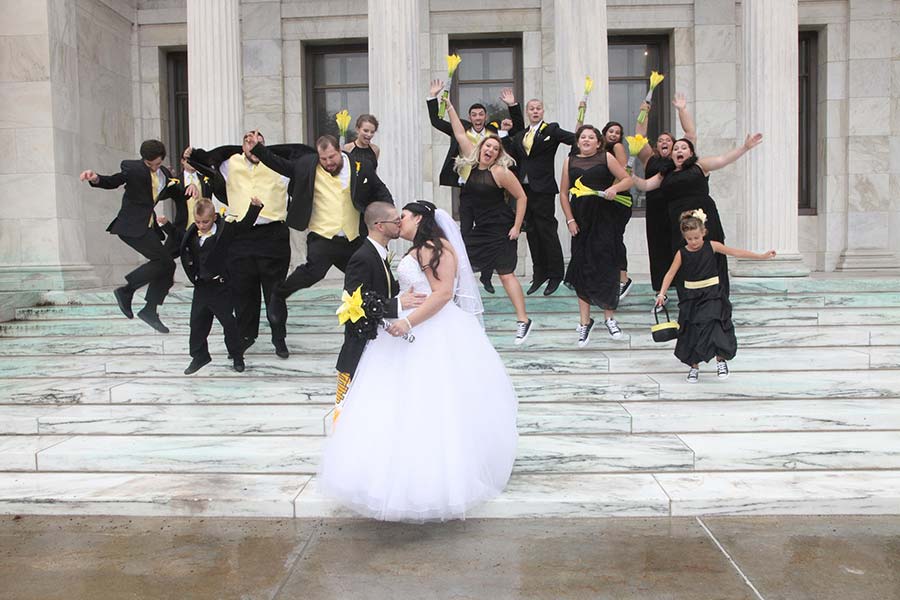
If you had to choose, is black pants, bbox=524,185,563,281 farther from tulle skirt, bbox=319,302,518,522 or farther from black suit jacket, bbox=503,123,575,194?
tulle skirt, bbox=319,302,518,522

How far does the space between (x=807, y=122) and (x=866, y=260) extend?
292cm

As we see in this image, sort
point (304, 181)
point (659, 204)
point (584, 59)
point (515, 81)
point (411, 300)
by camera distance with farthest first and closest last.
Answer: point (515, 81)
point (584, 59)
point (659, 204)
point (304, 181)
point (411, 300)

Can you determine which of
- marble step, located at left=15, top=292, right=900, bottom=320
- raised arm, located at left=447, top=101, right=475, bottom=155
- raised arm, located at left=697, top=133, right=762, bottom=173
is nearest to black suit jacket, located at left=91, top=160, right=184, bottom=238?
marble step, located at left=15, top=292, right=900, bottom=320

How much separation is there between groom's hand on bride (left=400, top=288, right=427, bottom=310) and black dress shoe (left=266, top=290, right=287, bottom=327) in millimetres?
2950

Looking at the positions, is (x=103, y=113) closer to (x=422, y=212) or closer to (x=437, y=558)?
(x=422, y=212)

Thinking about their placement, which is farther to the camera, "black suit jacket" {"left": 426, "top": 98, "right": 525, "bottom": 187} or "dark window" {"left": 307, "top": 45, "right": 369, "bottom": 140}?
"dark window" {"left": 307, "top": 45, "right": 369, "bottom": 140}

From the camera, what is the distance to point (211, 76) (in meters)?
10.4

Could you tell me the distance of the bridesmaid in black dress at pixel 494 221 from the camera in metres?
8.01

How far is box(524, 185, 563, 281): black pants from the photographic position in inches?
357

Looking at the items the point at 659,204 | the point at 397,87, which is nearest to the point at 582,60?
the point at 397,87

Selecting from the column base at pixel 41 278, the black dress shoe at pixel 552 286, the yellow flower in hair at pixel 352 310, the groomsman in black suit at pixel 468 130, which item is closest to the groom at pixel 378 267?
the yellow flower in hair at pixel 352 310

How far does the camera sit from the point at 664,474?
223 inches

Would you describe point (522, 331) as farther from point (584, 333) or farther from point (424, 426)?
point (424, 426)

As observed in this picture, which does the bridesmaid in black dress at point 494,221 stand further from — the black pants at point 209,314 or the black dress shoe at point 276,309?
the black pants at point 209,314
